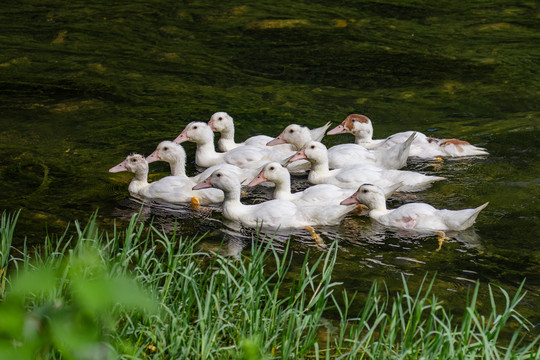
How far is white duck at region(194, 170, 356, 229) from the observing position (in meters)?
6.64

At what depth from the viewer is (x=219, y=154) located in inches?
336

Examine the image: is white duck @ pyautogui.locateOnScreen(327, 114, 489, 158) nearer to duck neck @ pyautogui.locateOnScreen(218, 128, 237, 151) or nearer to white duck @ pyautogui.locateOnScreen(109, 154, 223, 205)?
duck neck @ pyautogui.locateOnScreen(218, 128, 237, 151)

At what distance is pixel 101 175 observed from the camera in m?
7.88

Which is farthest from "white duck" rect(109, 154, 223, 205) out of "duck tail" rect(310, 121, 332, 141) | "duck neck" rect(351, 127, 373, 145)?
"duck neck" rect(351, 127, 373, 145)

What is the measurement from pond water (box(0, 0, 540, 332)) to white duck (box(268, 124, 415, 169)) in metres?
0.49

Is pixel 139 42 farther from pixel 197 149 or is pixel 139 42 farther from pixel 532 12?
pixel 532 12

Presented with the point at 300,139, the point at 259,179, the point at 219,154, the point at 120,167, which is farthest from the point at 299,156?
the point at 120,167

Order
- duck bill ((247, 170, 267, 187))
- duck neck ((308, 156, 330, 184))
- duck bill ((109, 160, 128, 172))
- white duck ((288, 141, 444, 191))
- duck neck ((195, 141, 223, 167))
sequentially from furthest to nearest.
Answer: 1. duck neck ((195, 141, 223, 167))
2. duck neck ((308, 156, 330, 184))
3. duck bill ((109, 160, 128, 172))
4. white duck ((288, 141, 444, 191))
5. duck bill ((247, 170, 267, 187))

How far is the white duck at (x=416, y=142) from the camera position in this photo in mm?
8312

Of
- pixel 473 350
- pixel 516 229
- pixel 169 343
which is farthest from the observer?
pixel 516 229

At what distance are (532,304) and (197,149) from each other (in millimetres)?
4773

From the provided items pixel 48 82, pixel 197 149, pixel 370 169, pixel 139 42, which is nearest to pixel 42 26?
pixel 139 42

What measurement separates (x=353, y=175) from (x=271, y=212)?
140cm

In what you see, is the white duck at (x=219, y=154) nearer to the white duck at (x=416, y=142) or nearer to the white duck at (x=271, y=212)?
the white duck at (x=416, y=142)
